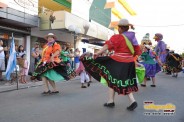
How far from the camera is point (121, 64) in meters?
5.37

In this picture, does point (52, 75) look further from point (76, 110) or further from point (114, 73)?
point (114, 73)

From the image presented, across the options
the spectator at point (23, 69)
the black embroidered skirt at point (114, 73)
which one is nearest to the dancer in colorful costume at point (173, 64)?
the spectator at point (23, 69)

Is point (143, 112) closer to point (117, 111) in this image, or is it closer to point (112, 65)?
point (117, 111)

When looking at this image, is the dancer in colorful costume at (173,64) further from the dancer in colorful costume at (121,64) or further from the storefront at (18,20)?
the dancer in colorful costume at (121,64)

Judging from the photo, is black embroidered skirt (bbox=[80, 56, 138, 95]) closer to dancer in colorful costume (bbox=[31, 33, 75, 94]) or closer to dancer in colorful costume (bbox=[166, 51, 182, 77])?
dancer in colorful costume (bbox=[31, 33, 75, 94])

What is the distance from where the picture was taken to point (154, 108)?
5.27 meters

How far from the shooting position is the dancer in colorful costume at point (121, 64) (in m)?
5.31

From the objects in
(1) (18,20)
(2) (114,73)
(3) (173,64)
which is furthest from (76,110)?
(3) (173,64)

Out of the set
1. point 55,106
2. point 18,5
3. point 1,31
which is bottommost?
point 55,106

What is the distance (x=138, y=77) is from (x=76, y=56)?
6883 mm

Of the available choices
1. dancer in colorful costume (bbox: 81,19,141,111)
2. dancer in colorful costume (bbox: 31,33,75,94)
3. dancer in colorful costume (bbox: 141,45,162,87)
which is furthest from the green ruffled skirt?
dancer in colorful costume (bbox: 141,45,162,87)

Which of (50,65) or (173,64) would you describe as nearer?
(50,65)

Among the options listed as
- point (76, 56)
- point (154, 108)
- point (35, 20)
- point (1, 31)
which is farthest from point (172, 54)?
point (154, 108)

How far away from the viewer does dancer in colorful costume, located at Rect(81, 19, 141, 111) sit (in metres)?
5.31
